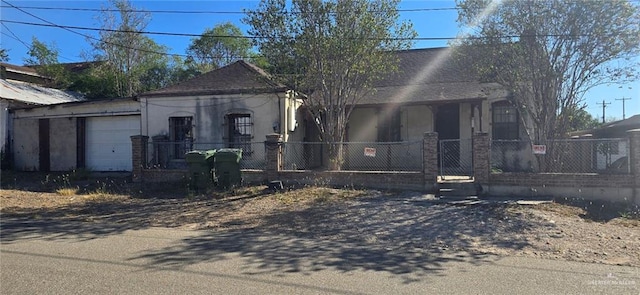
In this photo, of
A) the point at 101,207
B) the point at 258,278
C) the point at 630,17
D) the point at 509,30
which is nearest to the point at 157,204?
the point at 101,207

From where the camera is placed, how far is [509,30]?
1094 centimetres

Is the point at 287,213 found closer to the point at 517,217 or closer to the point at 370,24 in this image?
the point at 517,217

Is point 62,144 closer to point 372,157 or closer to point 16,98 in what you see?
point 16,98

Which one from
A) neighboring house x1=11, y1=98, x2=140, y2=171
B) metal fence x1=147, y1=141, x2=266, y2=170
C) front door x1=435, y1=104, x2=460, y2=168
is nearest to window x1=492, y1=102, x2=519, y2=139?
front door x1=435, y1=104, x2=460, y2=168

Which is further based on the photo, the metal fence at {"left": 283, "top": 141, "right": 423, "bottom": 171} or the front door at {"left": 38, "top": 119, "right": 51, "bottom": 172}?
the front door at {"left": 38, "top": 119, "right": 51, "bottom": 172}

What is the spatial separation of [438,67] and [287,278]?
53.5 feet

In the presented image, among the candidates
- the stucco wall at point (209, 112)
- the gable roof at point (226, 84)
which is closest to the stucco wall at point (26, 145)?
the stucco wall at point (209, 112)

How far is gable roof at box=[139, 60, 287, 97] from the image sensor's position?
15884mm

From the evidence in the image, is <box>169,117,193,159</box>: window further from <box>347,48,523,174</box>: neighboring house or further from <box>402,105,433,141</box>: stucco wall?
<box>402,105,433,141</box>: stucco wall

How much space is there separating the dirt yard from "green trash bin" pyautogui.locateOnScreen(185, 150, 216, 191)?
40 centimetres

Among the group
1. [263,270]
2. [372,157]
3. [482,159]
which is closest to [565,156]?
[482,159]

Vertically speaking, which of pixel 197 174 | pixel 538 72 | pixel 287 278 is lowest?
pixel 287 278

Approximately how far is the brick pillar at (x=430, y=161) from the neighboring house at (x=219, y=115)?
19.9ft

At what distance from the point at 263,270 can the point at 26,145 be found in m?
19.3
